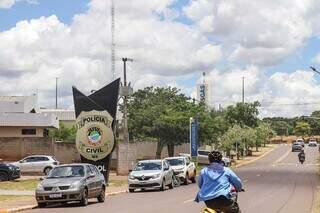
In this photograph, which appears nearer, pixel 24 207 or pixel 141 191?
pixel 24 207

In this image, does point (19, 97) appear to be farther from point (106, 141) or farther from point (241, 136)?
point (106, 141)

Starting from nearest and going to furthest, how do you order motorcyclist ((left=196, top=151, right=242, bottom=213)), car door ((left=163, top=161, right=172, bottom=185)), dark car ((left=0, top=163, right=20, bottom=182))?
motorcyclist ((left=196, top=151, right=242, bottom=213)) < car door ((left=163, top=161, right=172, bottom=185)) < dark car ((left=0, top=163, right=20, bottom=182))

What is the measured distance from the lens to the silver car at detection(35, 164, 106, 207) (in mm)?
23438

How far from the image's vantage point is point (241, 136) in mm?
93375

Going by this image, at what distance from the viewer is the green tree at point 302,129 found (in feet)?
554

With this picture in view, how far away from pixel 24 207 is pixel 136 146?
40.0 meters

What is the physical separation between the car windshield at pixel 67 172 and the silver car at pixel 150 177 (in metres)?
8.96

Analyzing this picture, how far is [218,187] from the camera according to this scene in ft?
33.4

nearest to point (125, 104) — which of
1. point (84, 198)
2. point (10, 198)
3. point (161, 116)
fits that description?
point (161, 116)

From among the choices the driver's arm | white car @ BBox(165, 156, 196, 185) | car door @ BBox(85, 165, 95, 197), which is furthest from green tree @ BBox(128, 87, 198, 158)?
the driver's arm

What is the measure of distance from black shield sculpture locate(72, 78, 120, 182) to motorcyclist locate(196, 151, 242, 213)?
90.4 feet

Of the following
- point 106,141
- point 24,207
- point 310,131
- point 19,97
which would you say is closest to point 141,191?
point 106,141

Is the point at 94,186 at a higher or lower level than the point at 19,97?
lower

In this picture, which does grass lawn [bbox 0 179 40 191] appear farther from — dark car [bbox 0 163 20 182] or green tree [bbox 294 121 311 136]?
green tree [bbox 294 121 311 136]
